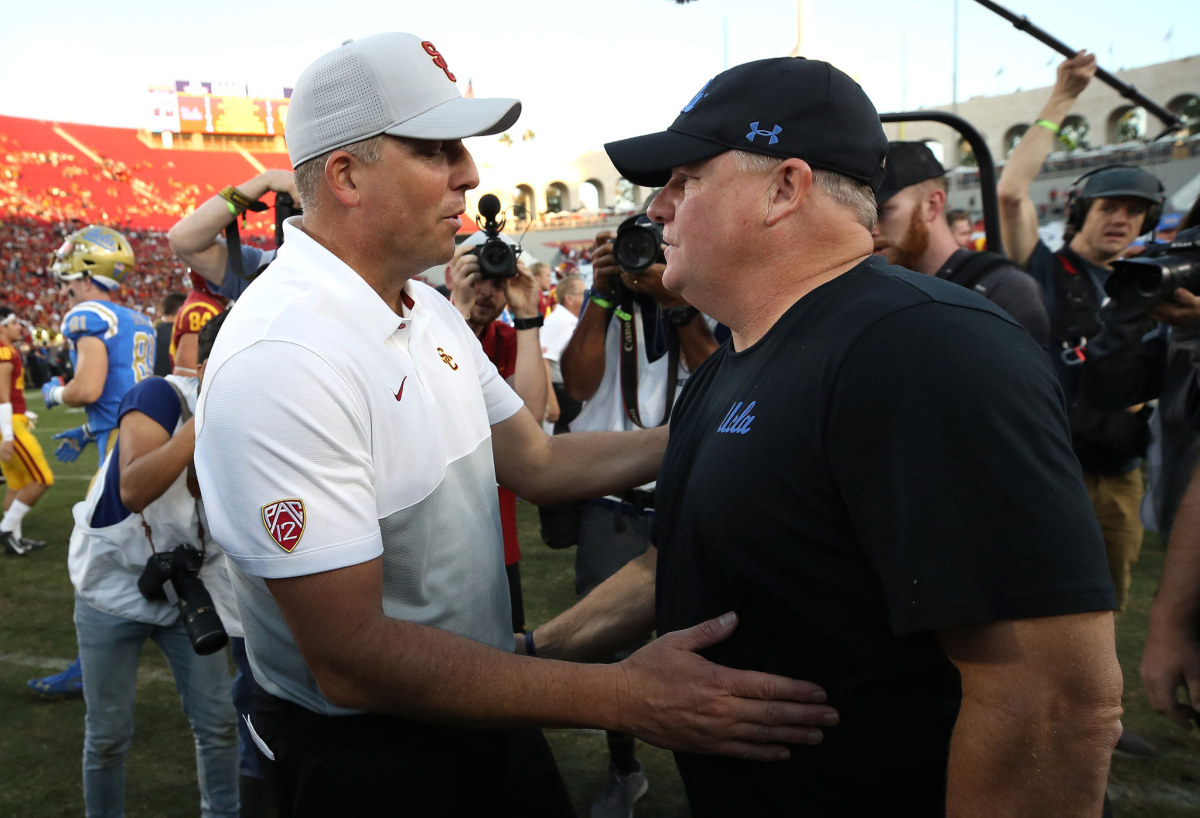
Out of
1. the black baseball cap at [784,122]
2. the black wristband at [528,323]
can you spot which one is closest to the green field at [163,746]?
the black wristband at [528,323]

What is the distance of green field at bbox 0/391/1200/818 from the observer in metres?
3.38

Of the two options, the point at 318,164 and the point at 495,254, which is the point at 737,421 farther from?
the point at 495,254

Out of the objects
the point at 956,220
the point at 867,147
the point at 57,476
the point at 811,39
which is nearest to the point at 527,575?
the point at 956,220

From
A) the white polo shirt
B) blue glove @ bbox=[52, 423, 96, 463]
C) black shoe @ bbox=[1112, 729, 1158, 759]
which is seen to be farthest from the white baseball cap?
blue glove @ bbox=[52, 423, 96, 463]

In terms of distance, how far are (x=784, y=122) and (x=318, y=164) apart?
97 cm

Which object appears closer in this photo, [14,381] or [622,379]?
[622,379]

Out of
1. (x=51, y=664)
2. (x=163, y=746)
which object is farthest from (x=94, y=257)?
(x=163, y=746)

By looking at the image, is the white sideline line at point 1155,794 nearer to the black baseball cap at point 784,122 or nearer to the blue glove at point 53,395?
the black baseball cap at point 784,122

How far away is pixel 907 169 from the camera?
2984mm

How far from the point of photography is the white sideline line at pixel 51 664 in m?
4.69

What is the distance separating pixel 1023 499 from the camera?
998 millimetres

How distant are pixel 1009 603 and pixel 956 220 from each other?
6.75 meters

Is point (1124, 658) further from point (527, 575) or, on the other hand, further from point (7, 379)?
point (7, 379)

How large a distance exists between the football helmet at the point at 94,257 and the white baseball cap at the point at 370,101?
4.51 meters
